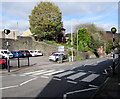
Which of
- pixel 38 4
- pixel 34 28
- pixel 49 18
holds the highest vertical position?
pixel 38 4

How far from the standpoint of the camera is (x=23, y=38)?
4119cm

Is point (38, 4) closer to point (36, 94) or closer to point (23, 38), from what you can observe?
point (23, 38)

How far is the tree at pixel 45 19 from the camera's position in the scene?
41750mm

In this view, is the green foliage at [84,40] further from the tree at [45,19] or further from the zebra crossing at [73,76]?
the zebra crossing at [73,76]

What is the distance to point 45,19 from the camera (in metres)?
41.1

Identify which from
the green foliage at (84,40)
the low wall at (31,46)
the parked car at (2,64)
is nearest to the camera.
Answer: the parked car at (2,64)

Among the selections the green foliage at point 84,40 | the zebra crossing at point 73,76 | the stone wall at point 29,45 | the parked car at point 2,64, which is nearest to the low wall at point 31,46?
the stone wall at point 29,45

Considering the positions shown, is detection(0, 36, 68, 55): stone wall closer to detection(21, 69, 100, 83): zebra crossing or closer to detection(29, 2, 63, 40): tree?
detection(29, 2, 63, 40): tree

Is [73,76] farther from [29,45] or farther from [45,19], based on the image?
[29,45]

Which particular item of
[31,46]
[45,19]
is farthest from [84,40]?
[31,46]

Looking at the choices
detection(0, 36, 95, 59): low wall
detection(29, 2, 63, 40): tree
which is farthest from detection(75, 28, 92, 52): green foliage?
detection(29, 2, 63, 40): tree

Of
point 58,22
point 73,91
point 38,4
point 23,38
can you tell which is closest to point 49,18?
point 58,22

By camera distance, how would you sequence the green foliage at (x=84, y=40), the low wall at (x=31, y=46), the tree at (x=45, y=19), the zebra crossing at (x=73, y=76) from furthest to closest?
1. the green foliage at (x=84, y=40)
2. the tree at (x=45, y=19)
3. the low wall at (x=31, y=46)
4. the zebra crossing at (x=73, y=76)

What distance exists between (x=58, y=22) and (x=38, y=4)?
8.36m
